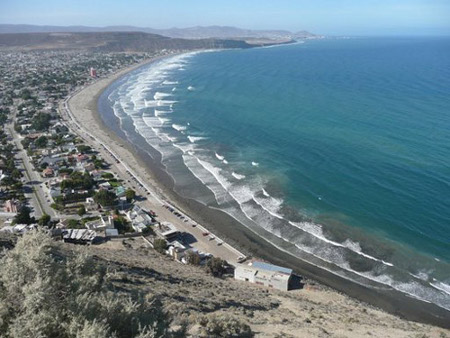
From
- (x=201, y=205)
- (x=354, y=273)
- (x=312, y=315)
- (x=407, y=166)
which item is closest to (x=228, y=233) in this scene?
(x=201, y=205)

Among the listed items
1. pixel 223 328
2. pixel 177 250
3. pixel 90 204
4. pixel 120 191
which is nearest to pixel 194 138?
pixel 120 191

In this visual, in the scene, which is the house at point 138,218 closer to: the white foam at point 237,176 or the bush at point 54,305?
the white foam at point 237,176

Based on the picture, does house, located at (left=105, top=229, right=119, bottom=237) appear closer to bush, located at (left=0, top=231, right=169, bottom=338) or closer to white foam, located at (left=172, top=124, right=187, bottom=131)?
bush, located at (left=0, top=231, right=169, bottom=338)

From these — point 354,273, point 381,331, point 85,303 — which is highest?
point 85,303

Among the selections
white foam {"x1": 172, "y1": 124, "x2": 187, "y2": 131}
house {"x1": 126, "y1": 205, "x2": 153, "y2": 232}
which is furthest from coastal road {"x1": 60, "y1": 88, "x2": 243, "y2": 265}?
white foam {"x1": 172, "y1": 124, "x2": 187, "y2": 131}

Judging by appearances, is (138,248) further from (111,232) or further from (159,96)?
(159,96)

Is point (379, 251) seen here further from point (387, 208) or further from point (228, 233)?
point (228, 233)
